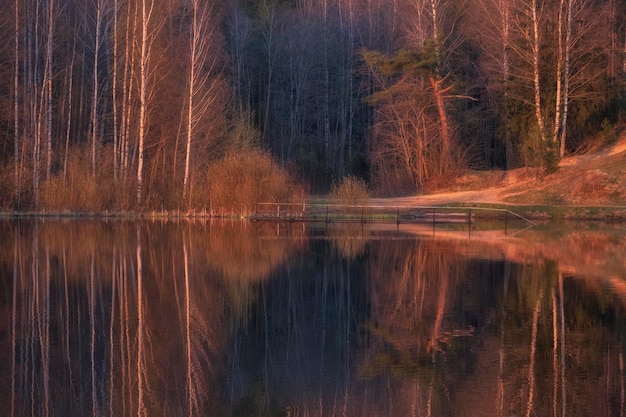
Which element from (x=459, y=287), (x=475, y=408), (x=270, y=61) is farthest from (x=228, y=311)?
(x=270, y=61)

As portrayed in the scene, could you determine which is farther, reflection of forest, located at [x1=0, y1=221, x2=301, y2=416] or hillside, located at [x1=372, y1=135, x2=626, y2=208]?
hillside, located at [x1=372, y1=135, x2=626, y2=208]

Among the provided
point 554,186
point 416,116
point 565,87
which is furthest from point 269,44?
point 554,186

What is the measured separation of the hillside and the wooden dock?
8.21 ft

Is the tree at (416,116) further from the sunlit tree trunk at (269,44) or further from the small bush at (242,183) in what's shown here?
the small bush at (242,183)

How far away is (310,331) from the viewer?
564 inches

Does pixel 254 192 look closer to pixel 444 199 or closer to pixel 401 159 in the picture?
pixel 444 199

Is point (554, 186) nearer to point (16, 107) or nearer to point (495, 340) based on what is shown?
point (16, 107)

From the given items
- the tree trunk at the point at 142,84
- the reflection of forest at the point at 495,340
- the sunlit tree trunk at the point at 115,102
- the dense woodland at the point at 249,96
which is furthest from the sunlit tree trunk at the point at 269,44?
the reflection of forest at the point at 495,340

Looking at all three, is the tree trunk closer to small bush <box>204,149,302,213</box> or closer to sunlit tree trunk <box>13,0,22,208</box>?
small bush <box>204,149,302,213</box>

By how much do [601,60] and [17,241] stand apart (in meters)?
Result: 34.2

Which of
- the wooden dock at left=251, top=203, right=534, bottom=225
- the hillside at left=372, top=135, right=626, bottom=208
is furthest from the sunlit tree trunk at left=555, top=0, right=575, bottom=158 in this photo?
the wooden dock at left=251, top=203, right=534, bottom=225

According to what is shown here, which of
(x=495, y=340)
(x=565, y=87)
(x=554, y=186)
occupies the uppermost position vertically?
(x=565, y=87)

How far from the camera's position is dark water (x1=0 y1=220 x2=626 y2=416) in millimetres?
10352

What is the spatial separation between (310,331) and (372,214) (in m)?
26.7
